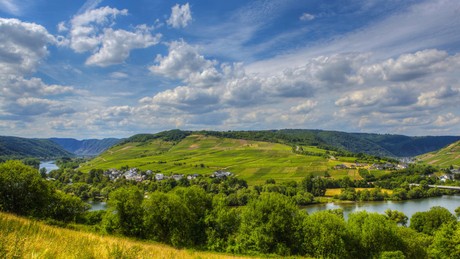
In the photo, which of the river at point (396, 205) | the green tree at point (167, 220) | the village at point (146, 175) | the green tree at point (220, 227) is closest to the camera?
the green tree at point (220, 227)

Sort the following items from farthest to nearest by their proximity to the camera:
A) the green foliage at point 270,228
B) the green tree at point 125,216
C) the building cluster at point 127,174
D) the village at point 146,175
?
the building cluster at point 127,174
the village at point 146,175
the green tree at point 125,216
the green foliage at point 270,228

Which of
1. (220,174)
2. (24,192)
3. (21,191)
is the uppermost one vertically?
(21,191)

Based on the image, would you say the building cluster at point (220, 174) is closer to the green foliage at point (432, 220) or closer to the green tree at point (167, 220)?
the green foliage at point (432, 220)

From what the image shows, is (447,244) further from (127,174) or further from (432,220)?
(127,174)

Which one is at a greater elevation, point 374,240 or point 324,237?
point 324,237

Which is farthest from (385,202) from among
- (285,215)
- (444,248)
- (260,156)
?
(260,156)

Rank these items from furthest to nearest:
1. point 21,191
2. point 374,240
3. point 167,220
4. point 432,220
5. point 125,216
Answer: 1. point 432,220
2. point 125,216
3. point 21,191
4. point 167,220
5. point 374,240

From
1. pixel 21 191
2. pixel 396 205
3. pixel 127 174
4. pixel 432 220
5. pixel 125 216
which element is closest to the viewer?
pixel 21 191

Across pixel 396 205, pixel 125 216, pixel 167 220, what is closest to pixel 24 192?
pixel 125 216

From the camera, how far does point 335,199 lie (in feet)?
268

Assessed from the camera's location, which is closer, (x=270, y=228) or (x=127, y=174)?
(x=270, y=228)

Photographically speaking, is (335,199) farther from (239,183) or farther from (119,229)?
(119,229)

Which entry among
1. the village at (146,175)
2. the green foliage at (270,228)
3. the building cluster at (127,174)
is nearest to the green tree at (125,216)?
the green foliage at (270,228)

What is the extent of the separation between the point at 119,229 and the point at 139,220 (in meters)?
→ 2.56
